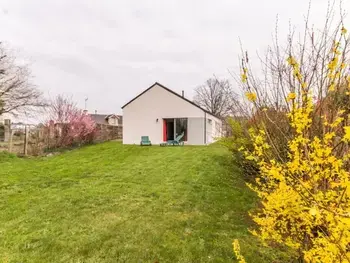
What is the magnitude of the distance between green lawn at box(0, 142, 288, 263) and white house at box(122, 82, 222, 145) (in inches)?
457

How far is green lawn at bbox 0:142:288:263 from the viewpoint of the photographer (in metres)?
4.48

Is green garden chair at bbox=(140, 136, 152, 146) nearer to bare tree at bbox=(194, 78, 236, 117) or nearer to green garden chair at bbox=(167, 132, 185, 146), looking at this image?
green garden chair at bbox=(167, 132, 185, 146)

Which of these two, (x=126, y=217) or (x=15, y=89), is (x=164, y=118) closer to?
(x=15, y=89)

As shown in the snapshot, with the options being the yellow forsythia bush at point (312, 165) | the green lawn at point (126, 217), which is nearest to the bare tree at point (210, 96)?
the green lawn at point (126, 217)

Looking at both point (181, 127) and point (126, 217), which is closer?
point (126, 217)

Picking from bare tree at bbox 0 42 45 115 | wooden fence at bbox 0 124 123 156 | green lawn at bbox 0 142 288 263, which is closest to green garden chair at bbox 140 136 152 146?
wooden fence at bbox 0 124 123 156

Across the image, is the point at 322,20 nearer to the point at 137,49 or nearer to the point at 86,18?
the point at 86,18

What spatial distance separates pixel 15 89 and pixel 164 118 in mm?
12691

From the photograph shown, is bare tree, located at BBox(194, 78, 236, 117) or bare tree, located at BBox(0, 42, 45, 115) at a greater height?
bare tree, located at BBox(194, 78, 236, 117)

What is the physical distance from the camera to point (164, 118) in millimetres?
22344

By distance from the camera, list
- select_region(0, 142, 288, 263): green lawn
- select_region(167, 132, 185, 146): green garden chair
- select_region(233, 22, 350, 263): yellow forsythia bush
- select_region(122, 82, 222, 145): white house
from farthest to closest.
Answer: select_region(122, 82, 222, 145): white house → select_region(167, 132, 185, 146): green garden chair → select_region(0, 142, 288, 263): green lawn → select_region(233, 22, 350, 263): yellow forsythia bush

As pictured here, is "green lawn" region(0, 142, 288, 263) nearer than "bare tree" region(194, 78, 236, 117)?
Yes

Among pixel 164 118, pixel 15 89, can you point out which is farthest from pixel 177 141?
pixel 15 89

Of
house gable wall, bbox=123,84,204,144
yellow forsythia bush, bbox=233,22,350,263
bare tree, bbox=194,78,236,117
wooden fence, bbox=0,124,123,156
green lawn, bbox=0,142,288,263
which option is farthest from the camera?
bare tree, bbox=194,78,236,117
